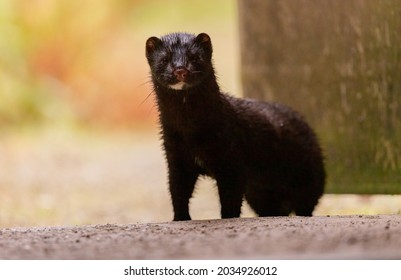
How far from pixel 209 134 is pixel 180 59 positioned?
627 millimetres

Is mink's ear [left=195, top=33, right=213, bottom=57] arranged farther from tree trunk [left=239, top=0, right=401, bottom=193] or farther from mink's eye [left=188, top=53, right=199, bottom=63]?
tree trunk [left=239, top=0, right=401, bottom=193]

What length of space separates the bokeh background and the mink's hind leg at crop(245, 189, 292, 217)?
429 cm

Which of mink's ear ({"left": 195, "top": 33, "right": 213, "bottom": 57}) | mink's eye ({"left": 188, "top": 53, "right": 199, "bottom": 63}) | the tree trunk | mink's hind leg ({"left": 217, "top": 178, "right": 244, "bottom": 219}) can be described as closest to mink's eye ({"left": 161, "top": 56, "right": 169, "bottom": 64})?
mink's eye ({"left": 188, "top": 53, "right": 199, "bottom": 63})

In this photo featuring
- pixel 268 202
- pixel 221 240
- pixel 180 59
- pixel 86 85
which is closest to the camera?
pixel 221 240

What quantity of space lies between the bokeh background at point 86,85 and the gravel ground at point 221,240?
6.25 meters

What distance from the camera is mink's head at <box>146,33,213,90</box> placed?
5895mm

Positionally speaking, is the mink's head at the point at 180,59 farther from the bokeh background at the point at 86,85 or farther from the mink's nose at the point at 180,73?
the bokeh background at the point at 86,85

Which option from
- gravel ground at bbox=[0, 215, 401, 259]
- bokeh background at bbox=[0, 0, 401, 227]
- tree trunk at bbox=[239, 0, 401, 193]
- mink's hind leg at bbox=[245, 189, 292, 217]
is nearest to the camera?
gravel ground at bbox=[0, 215, 401, 259]

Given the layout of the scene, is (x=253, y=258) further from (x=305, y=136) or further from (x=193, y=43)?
(x=305, y=136)

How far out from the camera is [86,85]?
18.5m

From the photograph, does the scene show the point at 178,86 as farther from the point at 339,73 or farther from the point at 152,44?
the point at 339,73

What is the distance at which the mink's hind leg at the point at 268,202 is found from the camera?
7273 millimetres

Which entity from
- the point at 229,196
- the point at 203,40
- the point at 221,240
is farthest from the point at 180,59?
the point at 221,240
